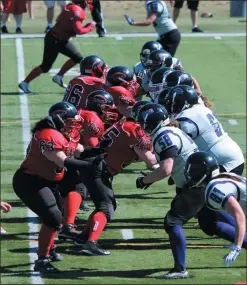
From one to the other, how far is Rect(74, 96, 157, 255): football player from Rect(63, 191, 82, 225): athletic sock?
0.23 m

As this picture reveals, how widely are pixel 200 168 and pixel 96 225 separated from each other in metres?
1.93

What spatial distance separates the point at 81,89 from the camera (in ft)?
45.0

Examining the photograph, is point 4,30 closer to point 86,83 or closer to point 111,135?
point 86,83

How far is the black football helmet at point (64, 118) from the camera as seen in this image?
10969 millimetres

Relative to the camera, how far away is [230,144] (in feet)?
37.2

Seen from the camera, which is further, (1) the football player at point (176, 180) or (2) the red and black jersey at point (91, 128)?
(2) the red and black jersey at point (91, 128)

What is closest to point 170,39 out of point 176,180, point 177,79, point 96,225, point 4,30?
point 4,30

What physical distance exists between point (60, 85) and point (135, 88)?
7033mm

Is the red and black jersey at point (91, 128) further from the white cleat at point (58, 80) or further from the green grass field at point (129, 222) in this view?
the white cleat at point (58, 80)

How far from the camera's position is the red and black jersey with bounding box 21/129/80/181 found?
10.8 metres

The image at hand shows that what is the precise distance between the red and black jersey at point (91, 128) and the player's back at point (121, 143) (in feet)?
1.67

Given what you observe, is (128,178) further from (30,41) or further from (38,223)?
(30,41)

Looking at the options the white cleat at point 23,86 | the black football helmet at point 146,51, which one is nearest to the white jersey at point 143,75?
the black football helmet at point 146,51

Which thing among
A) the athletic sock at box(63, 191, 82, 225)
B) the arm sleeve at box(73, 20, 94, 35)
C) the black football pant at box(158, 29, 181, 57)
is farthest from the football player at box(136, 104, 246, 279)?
the black football pant at box(158, 29, 181, 57)
